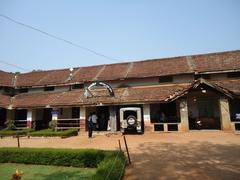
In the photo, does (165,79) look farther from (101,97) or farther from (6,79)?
(6,79)

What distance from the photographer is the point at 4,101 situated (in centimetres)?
2488

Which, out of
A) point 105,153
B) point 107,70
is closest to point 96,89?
point 107,70

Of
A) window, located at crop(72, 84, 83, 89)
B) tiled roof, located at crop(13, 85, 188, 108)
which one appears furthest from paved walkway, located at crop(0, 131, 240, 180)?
window, located at crop(72, 84, 83, 89)

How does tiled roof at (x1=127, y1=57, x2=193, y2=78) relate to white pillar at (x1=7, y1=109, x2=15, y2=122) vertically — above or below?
above

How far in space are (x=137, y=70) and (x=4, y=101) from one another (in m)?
15.2

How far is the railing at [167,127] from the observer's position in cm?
1917

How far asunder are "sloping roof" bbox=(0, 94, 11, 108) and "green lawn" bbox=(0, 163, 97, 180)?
47.2 ft

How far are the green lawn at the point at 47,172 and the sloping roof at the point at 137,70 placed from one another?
45.0 ft

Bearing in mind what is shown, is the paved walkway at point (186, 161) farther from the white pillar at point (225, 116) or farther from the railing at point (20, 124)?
the railing at point (20, 124)

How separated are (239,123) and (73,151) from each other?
13524 mm

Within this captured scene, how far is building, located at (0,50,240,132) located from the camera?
62.0ft

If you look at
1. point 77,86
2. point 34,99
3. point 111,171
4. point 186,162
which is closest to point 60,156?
point 111,171

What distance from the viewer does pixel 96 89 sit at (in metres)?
23.9

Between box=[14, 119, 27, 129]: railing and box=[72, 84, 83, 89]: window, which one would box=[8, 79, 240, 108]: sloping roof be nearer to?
box=[72, 84, 83, 89]: window
